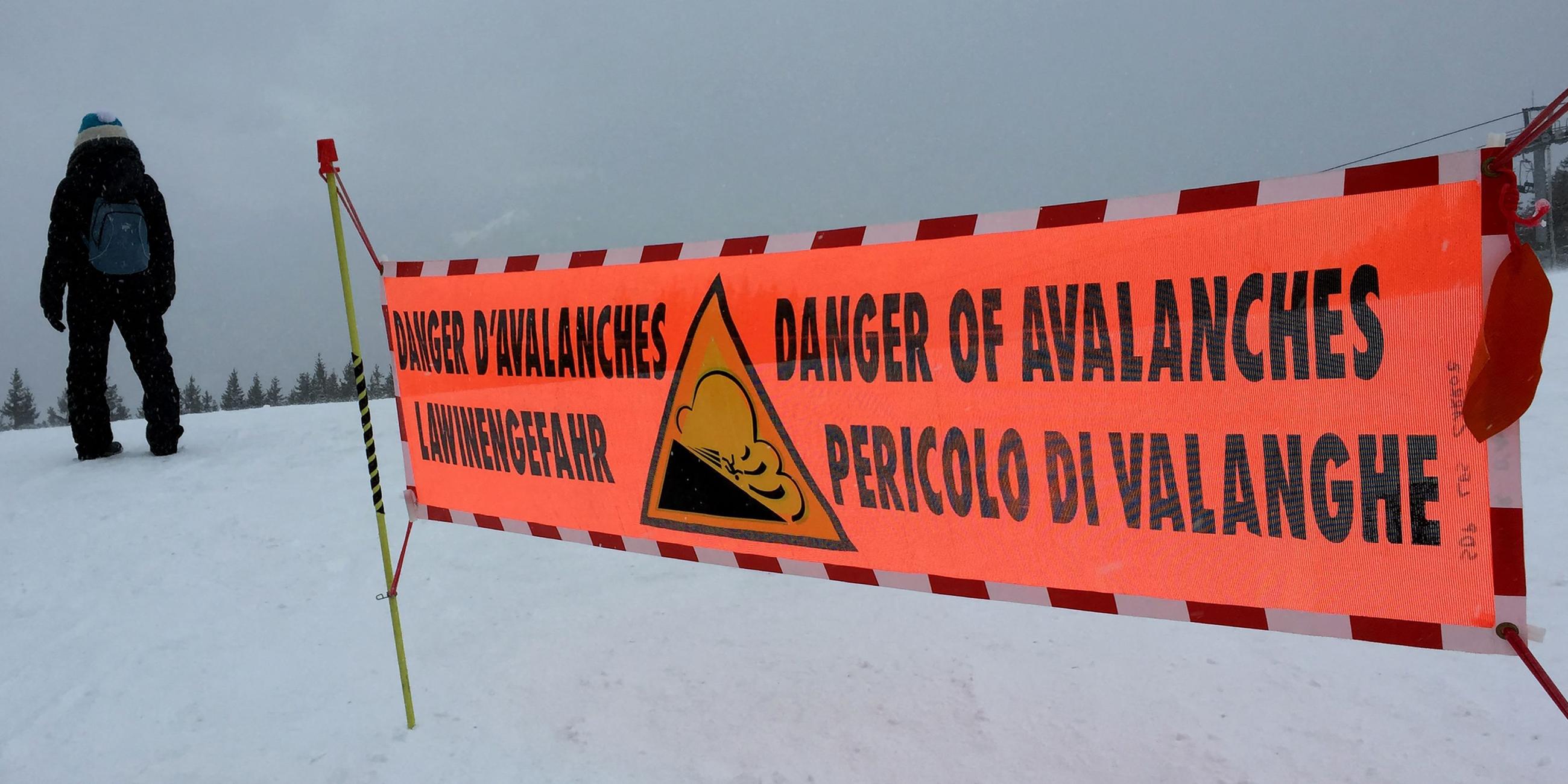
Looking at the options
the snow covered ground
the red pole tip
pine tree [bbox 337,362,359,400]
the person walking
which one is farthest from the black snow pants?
pine tree [bbox 337,362,359,400]

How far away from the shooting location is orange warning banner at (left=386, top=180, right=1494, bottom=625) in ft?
8.18

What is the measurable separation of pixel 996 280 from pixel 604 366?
1.83 metres

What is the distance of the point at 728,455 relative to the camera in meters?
3.55

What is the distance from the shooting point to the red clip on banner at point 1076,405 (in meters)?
2.48

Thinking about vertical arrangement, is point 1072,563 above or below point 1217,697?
above

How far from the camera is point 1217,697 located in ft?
12.3

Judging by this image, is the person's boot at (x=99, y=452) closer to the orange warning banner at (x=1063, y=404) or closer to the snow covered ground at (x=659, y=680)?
the snow covered ground at (x=659, y=680)

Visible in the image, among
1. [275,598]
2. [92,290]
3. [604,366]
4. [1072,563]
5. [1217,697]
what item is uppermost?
[92,290]

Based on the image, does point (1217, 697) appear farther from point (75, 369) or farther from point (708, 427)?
point (75, 369)

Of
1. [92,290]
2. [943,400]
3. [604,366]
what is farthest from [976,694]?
[92,290]

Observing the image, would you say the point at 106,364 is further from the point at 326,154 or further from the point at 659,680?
the point at 659,680

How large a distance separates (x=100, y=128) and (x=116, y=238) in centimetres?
104

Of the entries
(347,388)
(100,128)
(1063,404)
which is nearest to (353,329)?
(1063,404)

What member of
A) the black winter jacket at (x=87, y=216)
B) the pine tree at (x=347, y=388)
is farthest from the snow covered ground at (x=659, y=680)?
the pine tree at (x=347, y=388)
